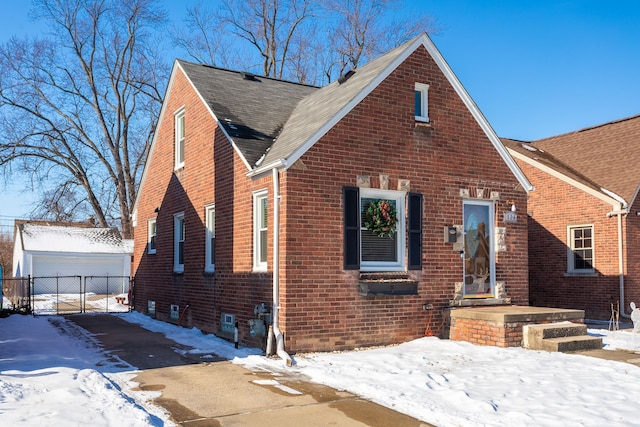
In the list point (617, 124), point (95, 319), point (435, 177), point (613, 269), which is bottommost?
point (95, 319)

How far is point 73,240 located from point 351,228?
28.0 metres

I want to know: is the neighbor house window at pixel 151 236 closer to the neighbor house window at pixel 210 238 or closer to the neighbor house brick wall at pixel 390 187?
the neighbor house window at pixel 210 238

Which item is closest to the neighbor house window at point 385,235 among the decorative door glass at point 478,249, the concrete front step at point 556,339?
the decorative door glass at point 478,249

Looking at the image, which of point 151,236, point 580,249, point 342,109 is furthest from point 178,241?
point 580,249

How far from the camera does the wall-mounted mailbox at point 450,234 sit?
1238cm

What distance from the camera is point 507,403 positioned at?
702 centimetres

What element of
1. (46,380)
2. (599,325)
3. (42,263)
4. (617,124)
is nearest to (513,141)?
(617,124)

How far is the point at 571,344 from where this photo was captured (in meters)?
10.8

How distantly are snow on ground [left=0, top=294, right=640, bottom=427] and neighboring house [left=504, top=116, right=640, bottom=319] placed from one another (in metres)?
5.25

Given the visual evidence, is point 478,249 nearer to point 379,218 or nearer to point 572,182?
point 379,218

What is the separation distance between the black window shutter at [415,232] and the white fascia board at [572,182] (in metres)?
7.69

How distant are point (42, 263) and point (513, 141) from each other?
2581 cm

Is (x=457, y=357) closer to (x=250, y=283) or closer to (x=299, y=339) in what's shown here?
(x=299, y=339)

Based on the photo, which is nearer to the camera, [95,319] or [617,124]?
[95,319]
